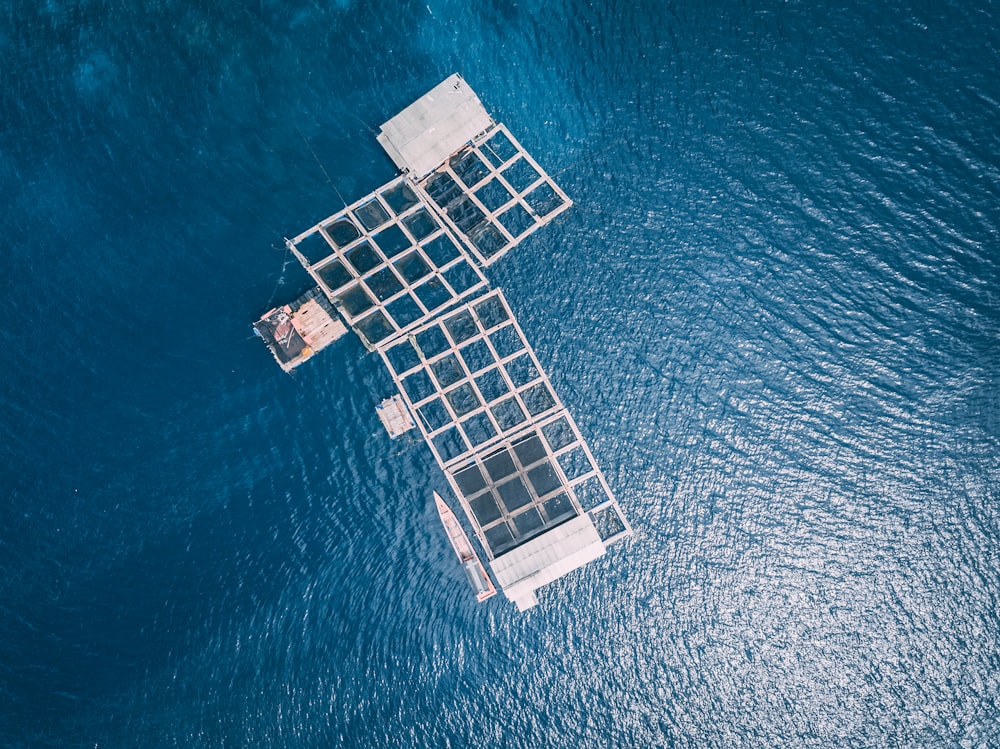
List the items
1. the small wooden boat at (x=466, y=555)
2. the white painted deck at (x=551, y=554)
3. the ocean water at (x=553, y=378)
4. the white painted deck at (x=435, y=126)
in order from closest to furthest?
1. the white painted deck at (x=551, y=554)
2. the white painted deck at (x=435, y=126)
3. the small wooden boat at (x=466, y=555)
4. the ocean water at (x=553, y=378)

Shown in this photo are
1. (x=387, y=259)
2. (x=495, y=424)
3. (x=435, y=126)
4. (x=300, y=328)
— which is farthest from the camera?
(x=387, y=259)

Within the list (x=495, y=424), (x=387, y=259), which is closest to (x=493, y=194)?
(x=387, y=259)

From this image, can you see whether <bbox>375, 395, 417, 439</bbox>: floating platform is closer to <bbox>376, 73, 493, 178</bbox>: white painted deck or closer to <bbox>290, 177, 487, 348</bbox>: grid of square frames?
<bbox>290, 177, 487, 348</bbox>: grid of square frames

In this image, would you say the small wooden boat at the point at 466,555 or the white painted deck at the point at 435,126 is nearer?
the white painted deck at the point at 435,126

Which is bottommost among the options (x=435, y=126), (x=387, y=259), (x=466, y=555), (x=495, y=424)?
(x=466, y=555)

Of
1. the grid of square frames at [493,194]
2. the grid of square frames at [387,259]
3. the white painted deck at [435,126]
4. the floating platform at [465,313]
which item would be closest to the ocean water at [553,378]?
the grid of square frames at [493,194]

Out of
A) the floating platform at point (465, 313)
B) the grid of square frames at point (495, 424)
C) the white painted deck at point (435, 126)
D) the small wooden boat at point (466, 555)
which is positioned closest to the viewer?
the white painted deck at point (435, 126)

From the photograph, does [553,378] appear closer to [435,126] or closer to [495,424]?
[495,424]

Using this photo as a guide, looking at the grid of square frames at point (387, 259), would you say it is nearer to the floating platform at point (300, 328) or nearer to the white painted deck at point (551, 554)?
the floating platform at point (300, 328)

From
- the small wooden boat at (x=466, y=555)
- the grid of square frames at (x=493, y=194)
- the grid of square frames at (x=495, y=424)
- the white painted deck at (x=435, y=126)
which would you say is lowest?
the small wooden boat at (x=466, y=555)
